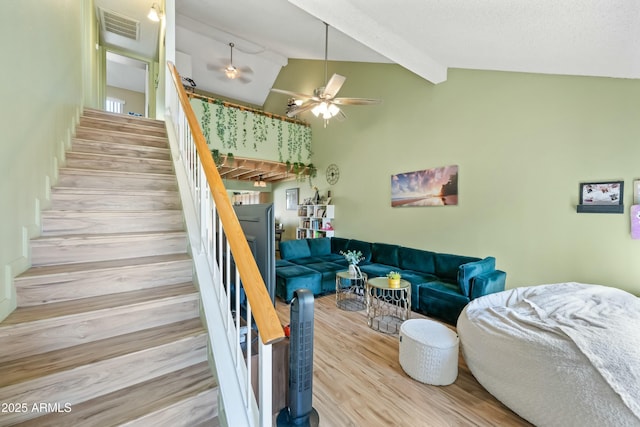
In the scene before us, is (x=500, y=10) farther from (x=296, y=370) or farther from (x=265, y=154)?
(x=265, y=154)

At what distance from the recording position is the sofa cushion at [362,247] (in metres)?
4.93

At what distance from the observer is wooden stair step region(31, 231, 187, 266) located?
164 cm

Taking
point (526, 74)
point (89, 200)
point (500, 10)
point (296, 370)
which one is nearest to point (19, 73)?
point (89, 200)

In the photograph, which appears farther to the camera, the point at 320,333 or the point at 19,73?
the point at 320,333

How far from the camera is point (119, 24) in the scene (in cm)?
484

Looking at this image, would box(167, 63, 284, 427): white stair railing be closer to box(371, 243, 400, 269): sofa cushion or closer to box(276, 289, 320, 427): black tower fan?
box(276, 289, 320, 427): black tower fan

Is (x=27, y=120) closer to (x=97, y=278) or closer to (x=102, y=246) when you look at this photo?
(x=102, y=246)

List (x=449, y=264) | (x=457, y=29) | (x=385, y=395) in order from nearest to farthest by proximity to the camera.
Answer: (x=385, y=395) < (x=457, y=29) < (x=449, y=264)

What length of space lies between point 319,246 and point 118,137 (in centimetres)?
370

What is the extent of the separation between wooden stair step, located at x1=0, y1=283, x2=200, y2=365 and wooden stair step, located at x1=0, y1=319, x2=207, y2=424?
2.0 inches

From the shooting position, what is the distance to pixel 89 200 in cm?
205

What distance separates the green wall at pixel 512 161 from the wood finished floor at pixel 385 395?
1862 millimetres

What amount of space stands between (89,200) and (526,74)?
15.6 ft

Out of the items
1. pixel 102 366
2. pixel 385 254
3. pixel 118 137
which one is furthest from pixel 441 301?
pixel 118 137
